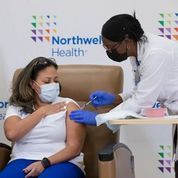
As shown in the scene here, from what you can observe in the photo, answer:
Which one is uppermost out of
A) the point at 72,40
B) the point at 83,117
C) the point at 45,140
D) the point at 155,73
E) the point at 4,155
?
the point at 72,40

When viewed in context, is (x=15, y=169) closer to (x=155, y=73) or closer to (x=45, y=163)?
(x=45, y=163)

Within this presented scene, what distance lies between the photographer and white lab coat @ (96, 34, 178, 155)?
1.84 m

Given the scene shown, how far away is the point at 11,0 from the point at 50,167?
1497mm

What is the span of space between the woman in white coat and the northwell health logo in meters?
0.84

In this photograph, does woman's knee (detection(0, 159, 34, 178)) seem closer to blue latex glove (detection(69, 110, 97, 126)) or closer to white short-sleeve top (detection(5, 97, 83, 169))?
white short-sleeve top (detection(5, 97, 83, 169))

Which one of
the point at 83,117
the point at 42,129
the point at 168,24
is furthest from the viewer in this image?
the point at 168,24

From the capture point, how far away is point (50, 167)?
1.88 m

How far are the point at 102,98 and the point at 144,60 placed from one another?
1.23 ft

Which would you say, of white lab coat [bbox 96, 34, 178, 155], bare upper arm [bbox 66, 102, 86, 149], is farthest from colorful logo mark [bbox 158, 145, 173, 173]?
bare upper arm [bbox 66, 102, 86, 149]

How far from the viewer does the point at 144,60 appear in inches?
74.8

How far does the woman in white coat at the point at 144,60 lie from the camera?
72.9 inches

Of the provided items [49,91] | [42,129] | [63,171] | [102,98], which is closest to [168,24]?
[102,98]

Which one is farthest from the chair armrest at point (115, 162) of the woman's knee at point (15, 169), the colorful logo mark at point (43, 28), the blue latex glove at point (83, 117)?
the colorful logo mark at point (43, 28)

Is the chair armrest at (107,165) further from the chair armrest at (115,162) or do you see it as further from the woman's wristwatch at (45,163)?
the woman's wristwatch at (45,163)
